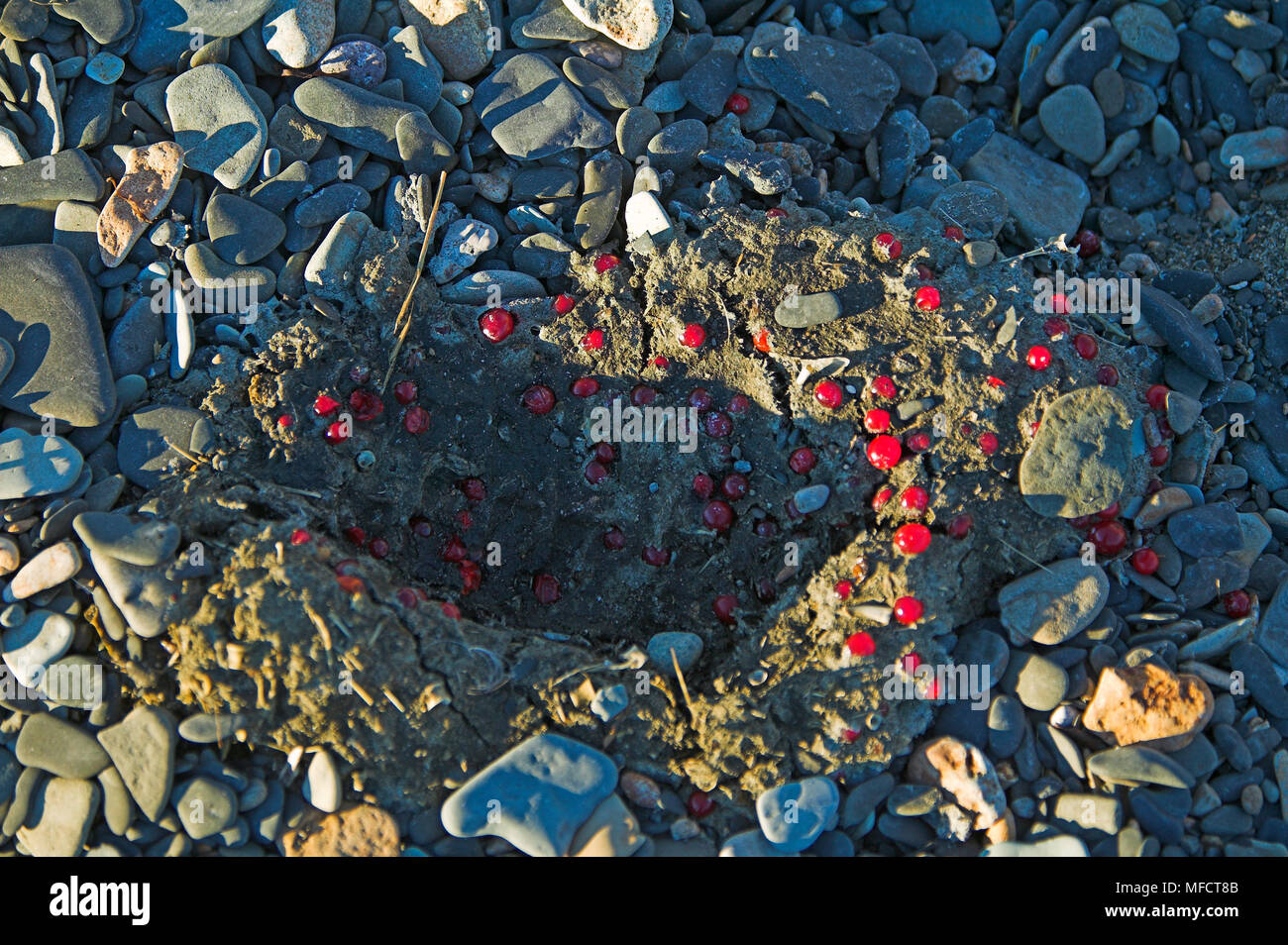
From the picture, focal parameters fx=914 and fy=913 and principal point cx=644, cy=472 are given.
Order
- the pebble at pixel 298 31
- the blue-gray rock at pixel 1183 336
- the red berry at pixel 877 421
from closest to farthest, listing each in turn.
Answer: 1. the red berry at pixel 877 421
2. the blue-gray rock at pixel 1183 336
3. the pebble at pixel 298 31

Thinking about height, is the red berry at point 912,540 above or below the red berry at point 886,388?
below

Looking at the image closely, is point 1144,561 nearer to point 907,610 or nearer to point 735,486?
point 907,610

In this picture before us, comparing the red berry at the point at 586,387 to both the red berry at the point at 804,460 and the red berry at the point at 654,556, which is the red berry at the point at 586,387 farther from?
the red berry at the point at 804,460

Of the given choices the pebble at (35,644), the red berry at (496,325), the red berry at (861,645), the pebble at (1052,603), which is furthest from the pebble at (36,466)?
the pebble at (1052,603)

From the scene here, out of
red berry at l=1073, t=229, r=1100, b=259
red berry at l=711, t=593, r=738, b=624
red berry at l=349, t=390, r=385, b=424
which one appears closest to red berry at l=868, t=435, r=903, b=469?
red berry at l=711, t=593, r=738, b=624

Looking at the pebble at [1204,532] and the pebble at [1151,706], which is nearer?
the pebble at [1151,706]

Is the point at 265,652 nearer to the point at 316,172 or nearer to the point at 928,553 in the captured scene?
the point at 316,172
